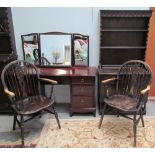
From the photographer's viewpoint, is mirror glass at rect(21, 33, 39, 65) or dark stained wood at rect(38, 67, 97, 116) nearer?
dark stained wood at rect(38, 67, 97, 116)

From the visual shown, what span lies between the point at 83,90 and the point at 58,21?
3.58 feet

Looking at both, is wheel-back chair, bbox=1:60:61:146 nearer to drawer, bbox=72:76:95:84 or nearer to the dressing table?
the dressing table

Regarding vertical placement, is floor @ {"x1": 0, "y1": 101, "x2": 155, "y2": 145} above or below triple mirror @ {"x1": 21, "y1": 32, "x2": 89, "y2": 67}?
below

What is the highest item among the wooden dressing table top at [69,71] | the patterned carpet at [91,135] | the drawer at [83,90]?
the wooden dressing table top at [69,71]

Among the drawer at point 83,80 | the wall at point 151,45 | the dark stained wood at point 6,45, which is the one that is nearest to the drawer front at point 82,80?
the drawer at point 83,80

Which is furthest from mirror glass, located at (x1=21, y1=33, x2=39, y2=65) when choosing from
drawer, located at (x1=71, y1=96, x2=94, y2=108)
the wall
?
the wall

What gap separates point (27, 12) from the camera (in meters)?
2.91

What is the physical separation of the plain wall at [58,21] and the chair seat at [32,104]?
1.05 m

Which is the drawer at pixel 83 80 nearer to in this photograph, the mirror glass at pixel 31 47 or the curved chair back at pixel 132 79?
the curved chair back at pixel 132 79

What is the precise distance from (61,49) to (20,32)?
0.68m

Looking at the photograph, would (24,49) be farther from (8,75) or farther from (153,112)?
(153,112)

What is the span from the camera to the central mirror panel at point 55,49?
2.96m

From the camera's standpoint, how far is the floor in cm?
248
